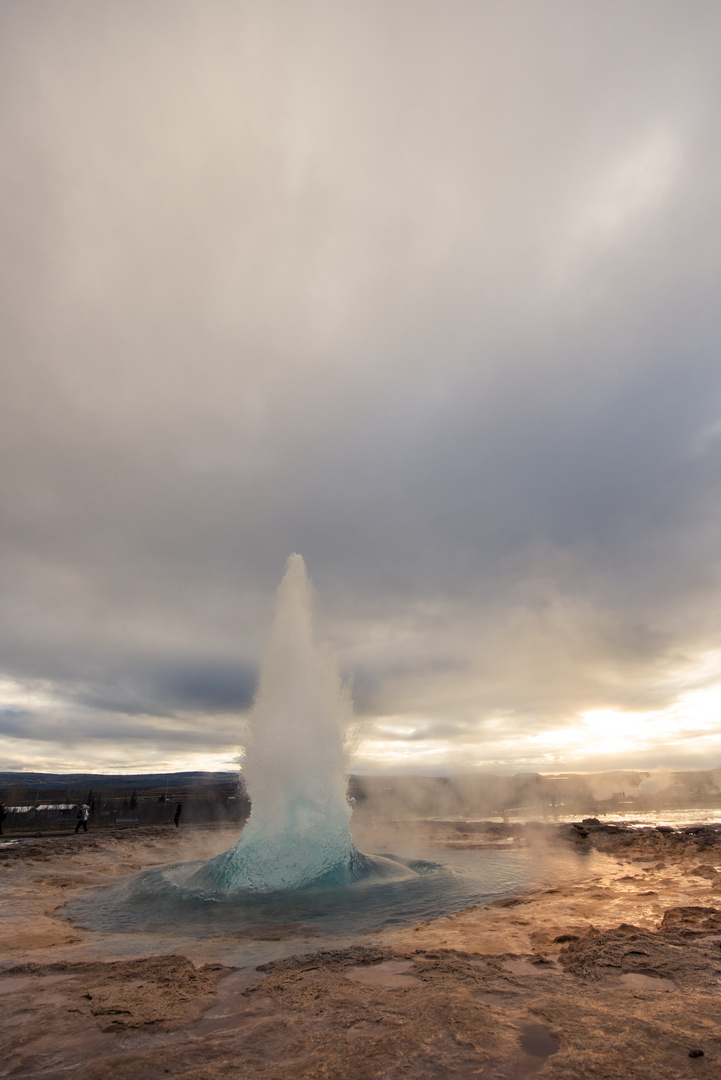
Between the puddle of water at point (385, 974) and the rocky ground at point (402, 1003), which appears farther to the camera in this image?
the puddle of water at point (385, 974)

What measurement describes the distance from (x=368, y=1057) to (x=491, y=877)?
12.3 metres

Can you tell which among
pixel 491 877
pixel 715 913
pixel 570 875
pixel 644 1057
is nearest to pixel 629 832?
pixel 570 875

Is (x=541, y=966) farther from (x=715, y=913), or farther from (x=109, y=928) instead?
(x=109, y=928)

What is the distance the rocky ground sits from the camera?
14.0 ft

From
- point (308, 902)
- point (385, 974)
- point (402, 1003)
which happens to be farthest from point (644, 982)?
point (308, 902)

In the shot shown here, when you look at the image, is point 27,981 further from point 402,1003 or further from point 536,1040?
point 536,1040

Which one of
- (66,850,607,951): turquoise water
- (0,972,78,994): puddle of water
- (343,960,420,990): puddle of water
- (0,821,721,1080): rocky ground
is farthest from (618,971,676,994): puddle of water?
(0,972,78,994): puddle of water

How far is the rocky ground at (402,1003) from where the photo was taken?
4.27 metres

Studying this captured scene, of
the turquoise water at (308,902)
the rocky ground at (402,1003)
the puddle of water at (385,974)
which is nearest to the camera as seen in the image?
the rocky ground at (402,1003)

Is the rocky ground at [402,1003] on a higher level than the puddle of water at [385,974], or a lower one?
higher

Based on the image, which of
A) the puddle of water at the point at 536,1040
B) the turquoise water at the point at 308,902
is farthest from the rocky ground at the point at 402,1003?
the turquoise water at the point at 308,902

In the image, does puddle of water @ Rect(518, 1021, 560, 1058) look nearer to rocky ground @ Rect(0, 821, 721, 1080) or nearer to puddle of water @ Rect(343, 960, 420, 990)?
rocky ground @ Rect(0, 821, 721, 1080)

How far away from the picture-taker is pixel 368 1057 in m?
4.36

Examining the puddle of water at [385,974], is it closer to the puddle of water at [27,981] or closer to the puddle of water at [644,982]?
the puddle of water at [644,982]
